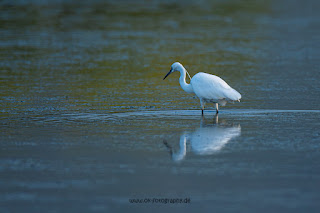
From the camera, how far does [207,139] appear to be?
9703 millimetres

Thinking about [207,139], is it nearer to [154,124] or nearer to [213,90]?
[154,124]

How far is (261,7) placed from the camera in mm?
42750

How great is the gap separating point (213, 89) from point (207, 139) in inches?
106

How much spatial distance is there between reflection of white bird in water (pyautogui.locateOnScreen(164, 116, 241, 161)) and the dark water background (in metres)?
0.03

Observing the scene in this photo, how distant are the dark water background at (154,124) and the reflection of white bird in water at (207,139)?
1.2 inches

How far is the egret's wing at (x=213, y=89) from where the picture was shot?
39.7 feet

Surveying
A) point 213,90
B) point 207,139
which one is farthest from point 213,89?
point 207,139

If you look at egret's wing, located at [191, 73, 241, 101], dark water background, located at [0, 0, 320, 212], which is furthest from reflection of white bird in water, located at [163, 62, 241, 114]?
dark water background, located at [0, 0, 320, 212]

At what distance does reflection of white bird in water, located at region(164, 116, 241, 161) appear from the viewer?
8.85 meters

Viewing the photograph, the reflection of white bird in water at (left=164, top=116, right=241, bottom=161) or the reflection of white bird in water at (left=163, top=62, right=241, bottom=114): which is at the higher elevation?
the reflection of white bird in water at (left=163, top=62, right=241, bottom=114)

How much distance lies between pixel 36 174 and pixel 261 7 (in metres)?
36.9

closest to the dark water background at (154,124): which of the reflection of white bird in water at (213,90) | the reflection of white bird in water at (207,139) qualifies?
the reflection of white bird in water at (207,139)

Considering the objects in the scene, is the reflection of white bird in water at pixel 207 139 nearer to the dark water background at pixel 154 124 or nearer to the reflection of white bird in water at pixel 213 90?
the dark water background at pixel 154 124

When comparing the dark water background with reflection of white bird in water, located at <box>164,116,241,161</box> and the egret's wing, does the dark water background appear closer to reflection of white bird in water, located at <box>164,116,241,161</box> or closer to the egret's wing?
reflection of white bird in water, located at <box>164,116,241,161</box>
